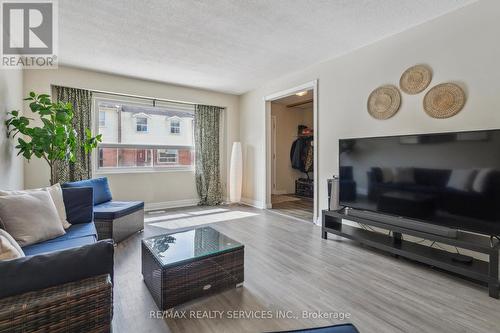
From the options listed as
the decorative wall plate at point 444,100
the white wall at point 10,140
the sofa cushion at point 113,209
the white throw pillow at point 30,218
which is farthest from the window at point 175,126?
the decorative wall plate at point 444,100

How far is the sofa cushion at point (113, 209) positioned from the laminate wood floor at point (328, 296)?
1.29 feet

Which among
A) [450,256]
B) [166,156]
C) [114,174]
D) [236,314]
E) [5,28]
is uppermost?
[5,28]

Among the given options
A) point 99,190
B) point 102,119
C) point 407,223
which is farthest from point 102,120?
point 407,223

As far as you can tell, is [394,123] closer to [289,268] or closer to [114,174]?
[289,268]

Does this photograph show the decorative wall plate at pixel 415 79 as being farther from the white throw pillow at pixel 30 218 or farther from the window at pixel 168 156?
the window at pixel 168 156

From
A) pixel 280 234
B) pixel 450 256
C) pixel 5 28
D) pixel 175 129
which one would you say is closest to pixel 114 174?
pixel 175 129

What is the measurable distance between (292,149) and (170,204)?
3.66 m

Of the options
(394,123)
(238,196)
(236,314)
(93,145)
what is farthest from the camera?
(238,196)

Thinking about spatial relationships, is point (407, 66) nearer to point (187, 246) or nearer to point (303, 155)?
point (187, 246)

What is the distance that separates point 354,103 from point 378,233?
1717mm

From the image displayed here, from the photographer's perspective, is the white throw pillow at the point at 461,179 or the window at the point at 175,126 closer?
the white throw pillow at the point at 461,179

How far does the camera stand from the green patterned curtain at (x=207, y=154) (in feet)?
17.0

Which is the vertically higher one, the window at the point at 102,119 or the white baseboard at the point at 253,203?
the window at the point at 102,119

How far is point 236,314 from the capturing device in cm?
165
